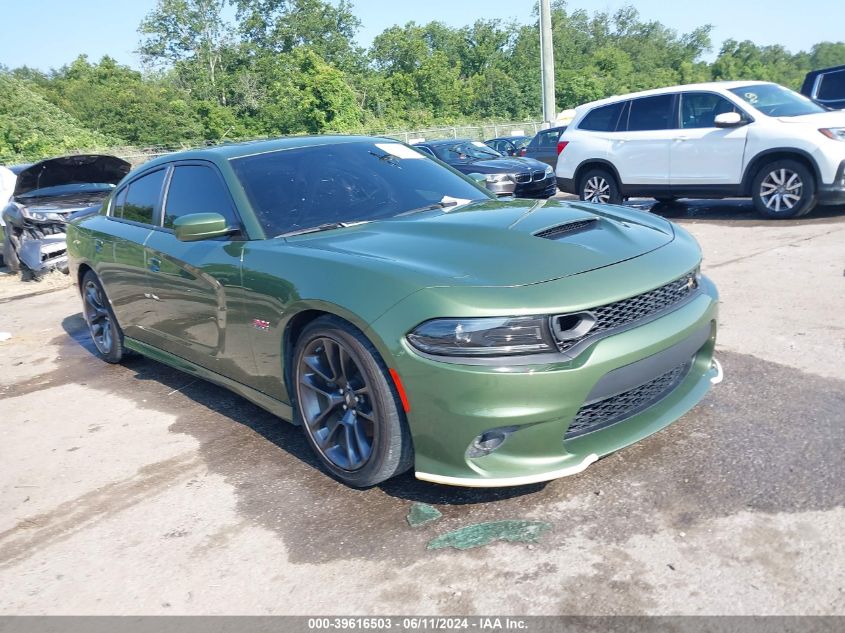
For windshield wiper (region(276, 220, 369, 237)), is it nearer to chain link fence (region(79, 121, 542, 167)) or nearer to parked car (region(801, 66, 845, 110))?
parked car (region(801, 66, 845, 110))

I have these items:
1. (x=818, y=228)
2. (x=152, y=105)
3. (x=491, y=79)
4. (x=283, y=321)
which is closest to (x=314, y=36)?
(x=491, y=79)

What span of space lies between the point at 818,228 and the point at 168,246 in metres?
7.15

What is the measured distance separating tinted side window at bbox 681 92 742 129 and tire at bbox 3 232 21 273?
31.3ft

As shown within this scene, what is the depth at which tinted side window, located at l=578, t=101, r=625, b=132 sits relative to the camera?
10.4m

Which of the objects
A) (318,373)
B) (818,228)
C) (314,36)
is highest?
(314,36)

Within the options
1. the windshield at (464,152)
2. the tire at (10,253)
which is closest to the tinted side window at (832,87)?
the windshield at (464,152)

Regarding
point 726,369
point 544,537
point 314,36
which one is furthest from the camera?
point 314,36

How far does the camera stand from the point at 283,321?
3.38 metres

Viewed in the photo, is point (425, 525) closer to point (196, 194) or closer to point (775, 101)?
point (196, 194)

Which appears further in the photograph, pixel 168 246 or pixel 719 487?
pixel 168 246

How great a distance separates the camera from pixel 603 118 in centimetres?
1066

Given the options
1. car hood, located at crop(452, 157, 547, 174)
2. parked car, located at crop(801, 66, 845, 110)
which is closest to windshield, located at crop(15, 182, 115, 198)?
car hood, located at crop(452, 157, 547, 174)

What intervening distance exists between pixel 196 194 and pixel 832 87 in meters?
11.6

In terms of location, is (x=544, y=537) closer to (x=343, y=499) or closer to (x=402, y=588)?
(x=402, y=588)
